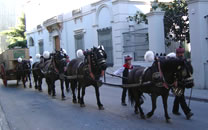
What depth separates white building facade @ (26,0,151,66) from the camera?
725 inches

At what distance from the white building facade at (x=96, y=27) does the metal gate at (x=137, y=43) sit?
0.50 meters

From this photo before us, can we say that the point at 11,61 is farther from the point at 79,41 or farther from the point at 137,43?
the point at 79,41

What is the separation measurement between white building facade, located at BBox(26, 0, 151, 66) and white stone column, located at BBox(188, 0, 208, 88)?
20.3 ft

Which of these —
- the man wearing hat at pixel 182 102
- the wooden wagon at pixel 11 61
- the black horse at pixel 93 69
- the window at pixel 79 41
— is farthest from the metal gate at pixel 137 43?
the man wearing hat at pixel 182 102

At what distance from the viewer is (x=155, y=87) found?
20.9 ft

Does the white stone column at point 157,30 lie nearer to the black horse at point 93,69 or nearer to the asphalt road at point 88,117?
the asphalt road at point 88,117

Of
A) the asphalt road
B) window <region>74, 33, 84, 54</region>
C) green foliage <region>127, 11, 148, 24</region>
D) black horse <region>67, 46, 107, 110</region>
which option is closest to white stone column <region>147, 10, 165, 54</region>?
A: green foliage <region>127, 11, 148, 24</region>

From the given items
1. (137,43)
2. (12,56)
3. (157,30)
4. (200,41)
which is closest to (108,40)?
(137,43)

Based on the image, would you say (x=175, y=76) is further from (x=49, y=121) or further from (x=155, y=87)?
Result: (x=49, y=121)

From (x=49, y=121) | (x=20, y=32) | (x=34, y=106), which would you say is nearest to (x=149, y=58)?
(x=49, y=121)

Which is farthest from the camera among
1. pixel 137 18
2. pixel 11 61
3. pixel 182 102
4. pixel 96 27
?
pixel 96 27

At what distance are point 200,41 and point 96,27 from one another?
34.9ft

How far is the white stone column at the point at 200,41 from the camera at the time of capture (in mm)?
11570

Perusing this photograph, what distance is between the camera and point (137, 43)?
673 inches
